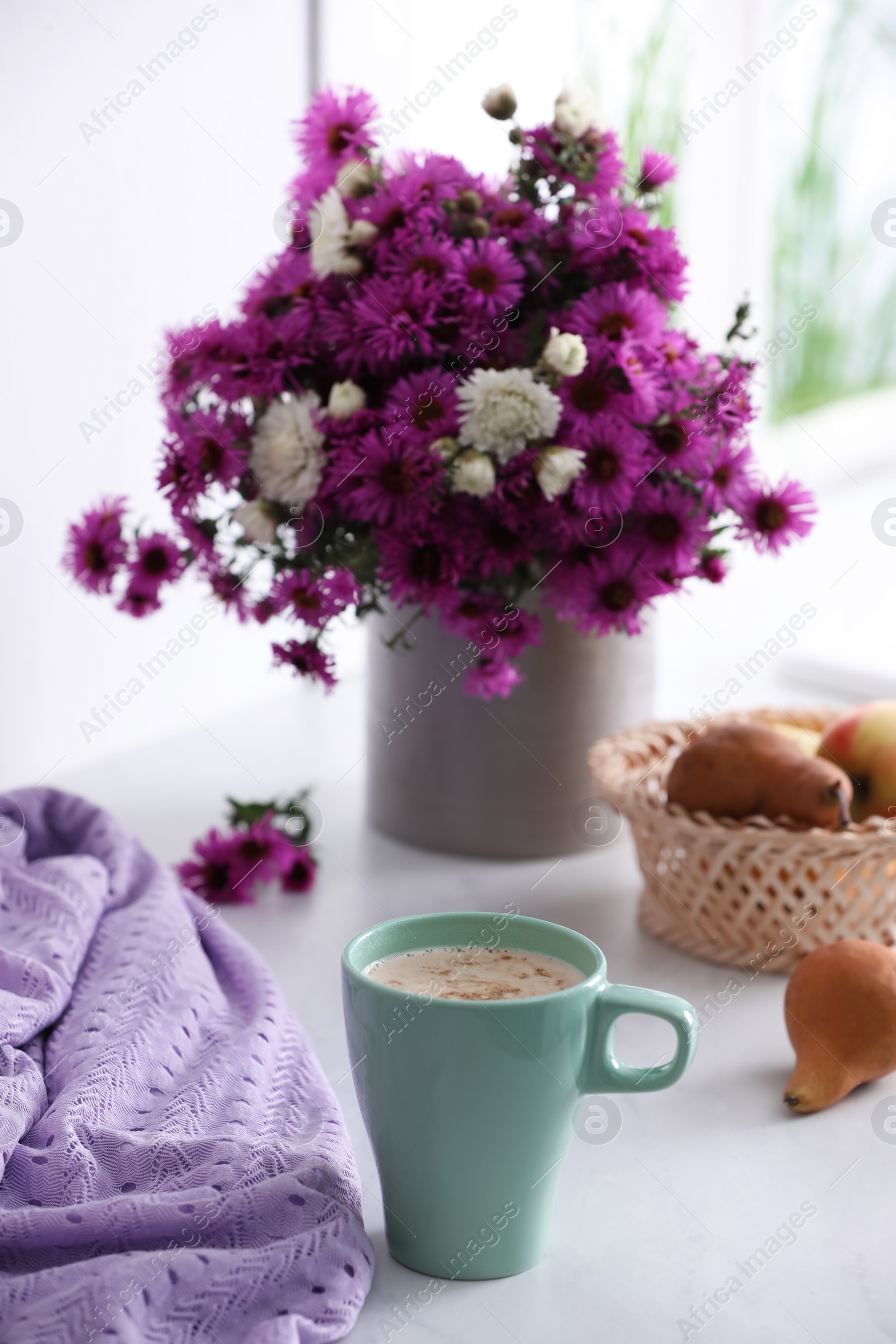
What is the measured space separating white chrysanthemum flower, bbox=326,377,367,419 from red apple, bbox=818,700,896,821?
0.35m

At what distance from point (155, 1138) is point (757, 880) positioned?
0.35 metres

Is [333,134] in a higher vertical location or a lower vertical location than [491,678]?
higher

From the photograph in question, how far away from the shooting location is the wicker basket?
67 cm

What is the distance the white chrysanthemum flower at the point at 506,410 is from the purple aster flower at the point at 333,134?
0.63 ft

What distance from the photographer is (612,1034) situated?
0.47m

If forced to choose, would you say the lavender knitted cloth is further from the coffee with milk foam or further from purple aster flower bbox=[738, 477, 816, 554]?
purple aster flower bbox=[738, 477, 816, 554]

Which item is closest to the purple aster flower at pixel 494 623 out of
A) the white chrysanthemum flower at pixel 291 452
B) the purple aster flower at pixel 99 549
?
the white chrysanthemum flower at pixel 291 452

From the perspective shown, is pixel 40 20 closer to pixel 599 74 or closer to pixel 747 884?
pixel 747 884

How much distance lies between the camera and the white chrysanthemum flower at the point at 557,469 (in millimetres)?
689

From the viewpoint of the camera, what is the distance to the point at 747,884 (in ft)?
2.26

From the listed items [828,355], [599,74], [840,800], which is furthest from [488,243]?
[828,355]

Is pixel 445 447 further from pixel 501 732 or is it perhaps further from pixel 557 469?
pixel 501 732

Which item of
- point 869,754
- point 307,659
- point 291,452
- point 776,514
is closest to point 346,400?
point 291,452

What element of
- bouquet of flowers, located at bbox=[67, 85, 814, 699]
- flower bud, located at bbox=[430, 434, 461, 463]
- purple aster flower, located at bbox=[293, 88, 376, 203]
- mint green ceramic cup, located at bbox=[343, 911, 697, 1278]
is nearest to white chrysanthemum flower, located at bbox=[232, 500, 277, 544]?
bouquet of flowers, located at bbox=[67, 85, 814, 699]
